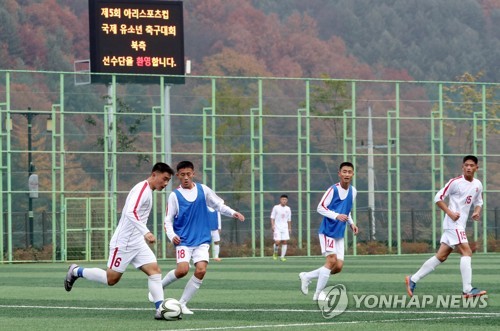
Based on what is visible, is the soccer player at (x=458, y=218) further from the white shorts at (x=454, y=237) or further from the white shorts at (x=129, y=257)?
the white shorts at (x=129, y=257)

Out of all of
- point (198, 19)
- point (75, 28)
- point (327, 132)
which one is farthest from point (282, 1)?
point (327, 132)

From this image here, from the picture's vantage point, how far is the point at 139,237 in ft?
51.1

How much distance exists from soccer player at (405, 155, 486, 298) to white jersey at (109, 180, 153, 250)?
4.48 meters

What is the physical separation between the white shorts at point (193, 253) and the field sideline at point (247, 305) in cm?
68

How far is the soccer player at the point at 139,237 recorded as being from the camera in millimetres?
15367

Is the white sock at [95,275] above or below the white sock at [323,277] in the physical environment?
above

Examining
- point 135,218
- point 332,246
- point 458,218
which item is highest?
point 135,218

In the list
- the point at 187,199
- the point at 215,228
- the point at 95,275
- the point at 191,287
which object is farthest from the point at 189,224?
the point at 215,228

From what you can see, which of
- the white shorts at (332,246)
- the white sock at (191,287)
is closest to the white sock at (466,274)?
the white shorts at (332,246)

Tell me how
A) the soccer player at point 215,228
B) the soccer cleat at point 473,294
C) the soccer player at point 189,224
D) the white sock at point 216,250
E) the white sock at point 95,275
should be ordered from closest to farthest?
the white sock at point 95,275 < the soccer player at point 189,224 < the soccer cleat at point 473,294 < the soccer player at point 215,228 < the white sock at point 216,250

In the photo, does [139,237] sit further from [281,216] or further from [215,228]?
[281,216]

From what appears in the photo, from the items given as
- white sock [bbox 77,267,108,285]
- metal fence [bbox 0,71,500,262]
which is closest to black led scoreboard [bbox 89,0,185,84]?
metal fence [bbox 0,71,500,262]

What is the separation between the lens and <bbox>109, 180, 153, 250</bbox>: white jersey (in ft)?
50.4

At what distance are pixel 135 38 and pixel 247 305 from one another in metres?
22.3
